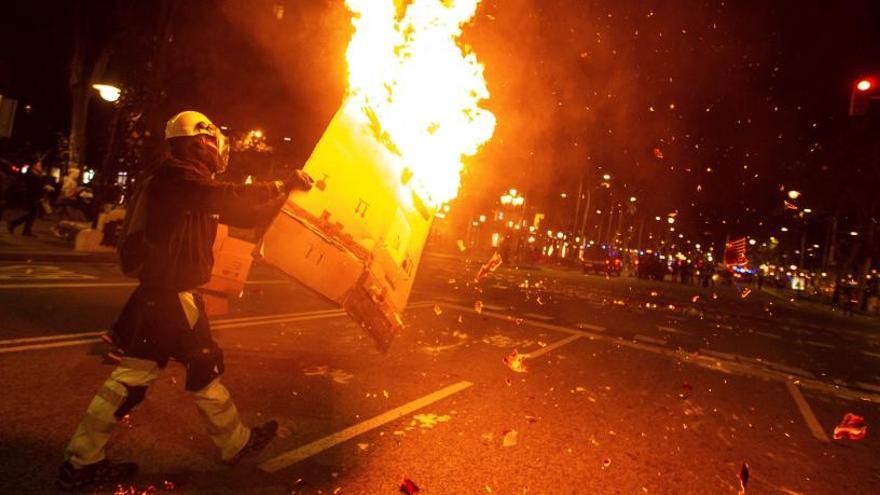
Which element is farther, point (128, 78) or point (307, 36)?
point (307, 36)

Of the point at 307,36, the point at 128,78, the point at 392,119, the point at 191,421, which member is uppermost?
the point at 307,36

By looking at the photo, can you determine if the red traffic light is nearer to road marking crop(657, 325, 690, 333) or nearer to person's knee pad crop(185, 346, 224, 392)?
road marking crop(657, 325, 690, 333)

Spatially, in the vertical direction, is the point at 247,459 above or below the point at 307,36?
below

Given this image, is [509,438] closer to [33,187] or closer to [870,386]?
[870,386]

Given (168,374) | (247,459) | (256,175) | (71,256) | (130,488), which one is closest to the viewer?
(130,488)

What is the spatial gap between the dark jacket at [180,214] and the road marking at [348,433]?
1.34 m

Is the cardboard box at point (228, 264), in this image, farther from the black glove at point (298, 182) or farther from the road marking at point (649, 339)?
the road marking at point (649, 339)

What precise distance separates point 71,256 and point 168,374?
8.93m

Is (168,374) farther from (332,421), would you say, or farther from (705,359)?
(705,359)

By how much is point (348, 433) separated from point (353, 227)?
164 cm

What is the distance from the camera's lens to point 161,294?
3086 mm

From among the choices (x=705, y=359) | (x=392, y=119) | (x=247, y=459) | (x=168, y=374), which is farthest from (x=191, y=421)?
(x=705, y=359)

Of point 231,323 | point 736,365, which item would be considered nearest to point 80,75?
point 231,323

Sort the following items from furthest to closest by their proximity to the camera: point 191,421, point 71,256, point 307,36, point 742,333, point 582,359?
point 307,36 → point 742,333 → point 71,256 → point 582,359 → point 191,421
